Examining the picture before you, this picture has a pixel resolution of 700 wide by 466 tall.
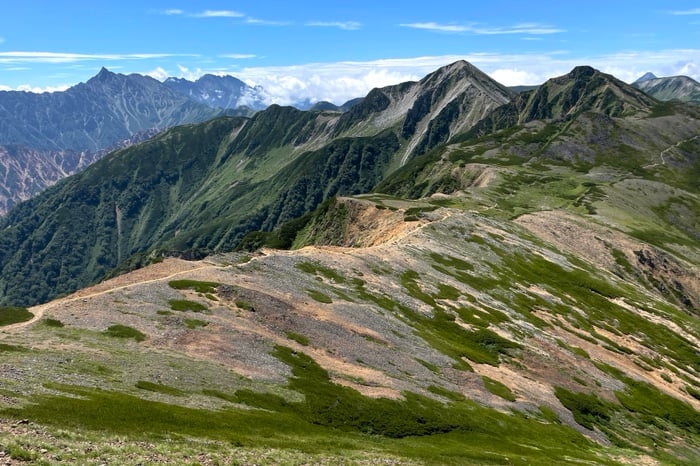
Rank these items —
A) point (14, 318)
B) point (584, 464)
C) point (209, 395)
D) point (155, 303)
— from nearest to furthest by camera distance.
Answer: point (209, 395), point (584, 464), point (14, 318), point (155, 303)

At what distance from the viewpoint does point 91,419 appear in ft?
113

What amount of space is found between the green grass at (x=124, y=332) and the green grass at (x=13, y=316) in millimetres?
9768

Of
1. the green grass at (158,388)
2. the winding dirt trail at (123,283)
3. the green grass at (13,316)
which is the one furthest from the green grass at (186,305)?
the green grass at (158,388)

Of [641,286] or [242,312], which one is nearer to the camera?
[242,312]

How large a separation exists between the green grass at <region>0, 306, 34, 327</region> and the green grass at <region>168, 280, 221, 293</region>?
17.0 m

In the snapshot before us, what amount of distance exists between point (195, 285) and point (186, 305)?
766 centimetres

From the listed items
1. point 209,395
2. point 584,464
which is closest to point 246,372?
point 209,395

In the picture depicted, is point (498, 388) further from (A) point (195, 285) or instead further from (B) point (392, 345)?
(A) point (195, 285)

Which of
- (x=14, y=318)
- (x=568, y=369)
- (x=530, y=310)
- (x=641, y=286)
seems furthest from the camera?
(x=641, y=286)

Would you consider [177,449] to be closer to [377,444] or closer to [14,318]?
[377,444]

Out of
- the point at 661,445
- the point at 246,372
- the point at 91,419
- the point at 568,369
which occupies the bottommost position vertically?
the point at 661,445

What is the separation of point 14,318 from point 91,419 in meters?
28.2

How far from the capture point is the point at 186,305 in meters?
63.5

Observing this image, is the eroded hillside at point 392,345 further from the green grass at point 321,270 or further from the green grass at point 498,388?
the green grass at point 321,270
